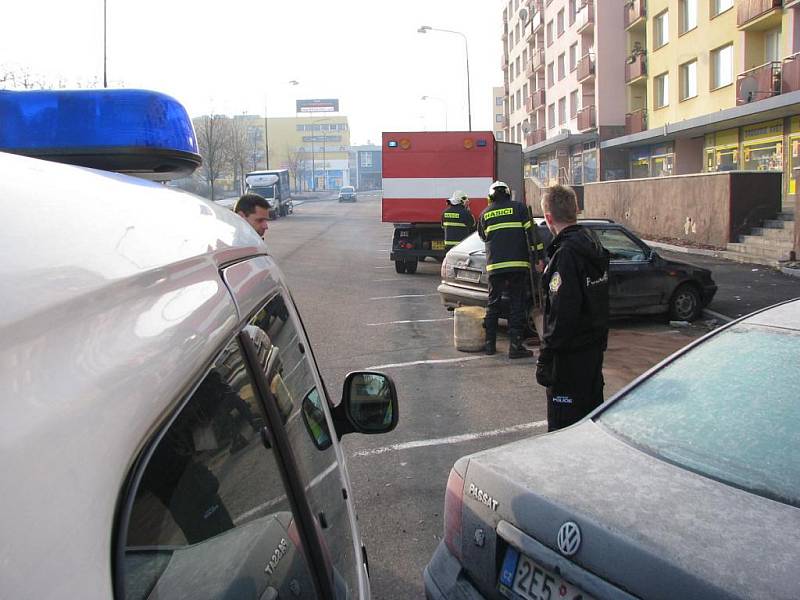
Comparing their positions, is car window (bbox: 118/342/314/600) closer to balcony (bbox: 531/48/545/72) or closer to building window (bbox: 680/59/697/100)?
building window (bbox: 680/59/697/100)

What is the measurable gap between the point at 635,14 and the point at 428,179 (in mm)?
24509

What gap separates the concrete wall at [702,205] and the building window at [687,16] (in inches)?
374

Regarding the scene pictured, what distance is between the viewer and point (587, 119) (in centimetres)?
4141

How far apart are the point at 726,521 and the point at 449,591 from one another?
1.08 m

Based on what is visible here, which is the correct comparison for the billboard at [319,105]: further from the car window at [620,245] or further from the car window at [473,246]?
the car window at [620,245]

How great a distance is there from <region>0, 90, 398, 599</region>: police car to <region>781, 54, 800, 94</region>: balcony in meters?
24.2

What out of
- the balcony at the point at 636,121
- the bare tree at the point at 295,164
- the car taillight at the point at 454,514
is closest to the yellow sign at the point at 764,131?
the balcony at the point at 636,121

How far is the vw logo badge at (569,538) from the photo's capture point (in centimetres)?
226

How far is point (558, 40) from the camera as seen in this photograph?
49844 mm

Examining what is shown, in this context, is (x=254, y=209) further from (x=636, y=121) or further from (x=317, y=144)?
(x=317, y=144)

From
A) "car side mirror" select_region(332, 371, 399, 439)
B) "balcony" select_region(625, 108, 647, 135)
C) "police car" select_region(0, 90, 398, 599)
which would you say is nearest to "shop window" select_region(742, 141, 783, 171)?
"balcony" select_region(625, 108, 647, 135)

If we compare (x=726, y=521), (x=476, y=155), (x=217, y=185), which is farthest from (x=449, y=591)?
(x=217, y=185)

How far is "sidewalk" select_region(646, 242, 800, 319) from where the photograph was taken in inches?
461

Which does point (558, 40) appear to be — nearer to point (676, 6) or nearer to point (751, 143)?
point (676, 6)
